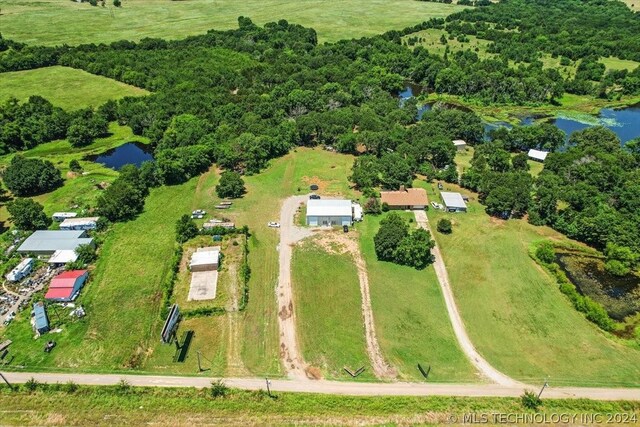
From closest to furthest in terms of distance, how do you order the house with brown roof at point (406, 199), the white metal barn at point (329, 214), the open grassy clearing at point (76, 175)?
the white metal barn at point (329, 214)
the house with brown roof at point (406, 199)
the open grassy clearing at point (76, 175)

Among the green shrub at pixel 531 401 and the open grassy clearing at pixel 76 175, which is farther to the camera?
the open grassy clearing at pixel 76 175

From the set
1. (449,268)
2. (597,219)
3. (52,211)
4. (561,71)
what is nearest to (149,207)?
(52,211)

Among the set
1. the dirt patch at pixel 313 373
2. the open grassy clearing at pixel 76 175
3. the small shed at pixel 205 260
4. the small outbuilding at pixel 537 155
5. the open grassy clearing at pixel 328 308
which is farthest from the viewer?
the small outbuilding at pixel 537 155

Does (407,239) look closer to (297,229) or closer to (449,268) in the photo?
(449,268)

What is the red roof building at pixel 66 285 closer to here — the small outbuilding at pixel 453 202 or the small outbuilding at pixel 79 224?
the small outbuilding at pixel 79 224

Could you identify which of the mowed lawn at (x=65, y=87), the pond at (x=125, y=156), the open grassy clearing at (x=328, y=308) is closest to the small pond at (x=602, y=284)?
the open grassy clearing at (x=328, y=308)

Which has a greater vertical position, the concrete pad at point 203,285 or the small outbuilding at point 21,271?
the small outbuilding at point 21,271

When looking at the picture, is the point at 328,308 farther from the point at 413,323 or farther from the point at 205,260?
the point at 205,260
